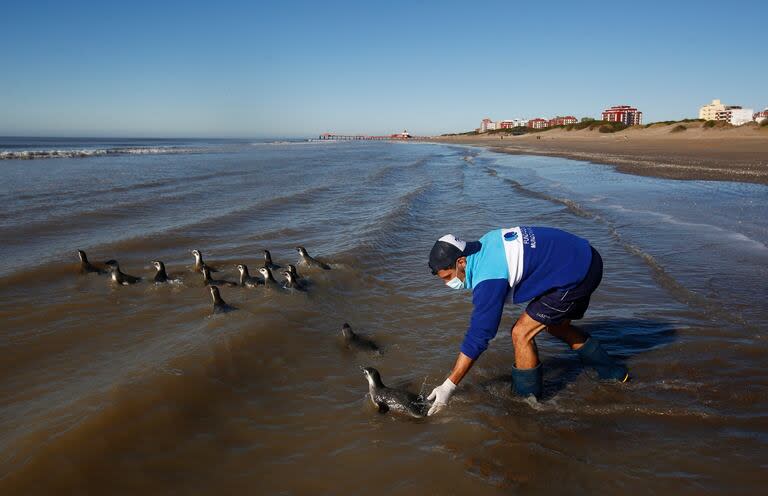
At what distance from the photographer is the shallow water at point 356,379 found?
4004 millimetres

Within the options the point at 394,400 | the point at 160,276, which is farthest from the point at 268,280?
the point at 394,400

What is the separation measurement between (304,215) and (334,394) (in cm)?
1251

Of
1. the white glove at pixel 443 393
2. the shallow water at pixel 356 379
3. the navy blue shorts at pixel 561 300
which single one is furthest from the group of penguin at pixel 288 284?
the navy blue shorts at pixel 561 300

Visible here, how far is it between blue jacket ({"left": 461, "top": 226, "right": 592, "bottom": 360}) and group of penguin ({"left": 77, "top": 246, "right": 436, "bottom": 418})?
1.02 metres

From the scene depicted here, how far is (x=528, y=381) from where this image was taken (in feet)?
15.9

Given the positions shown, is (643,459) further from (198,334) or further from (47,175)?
(47,175)

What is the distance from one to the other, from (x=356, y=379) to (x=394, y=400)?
0.94 m

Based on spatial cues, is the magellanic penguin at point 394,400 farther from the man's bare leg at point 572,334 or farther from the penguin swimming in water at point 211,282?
the penguin swimming in water at point 211,282

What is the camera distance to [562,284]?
448cm

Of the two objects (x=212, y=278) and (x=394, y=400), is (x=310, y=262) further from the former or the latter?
(x=394, y=400)

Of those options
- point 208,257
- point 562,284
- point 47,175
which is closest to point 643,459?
point 562,284

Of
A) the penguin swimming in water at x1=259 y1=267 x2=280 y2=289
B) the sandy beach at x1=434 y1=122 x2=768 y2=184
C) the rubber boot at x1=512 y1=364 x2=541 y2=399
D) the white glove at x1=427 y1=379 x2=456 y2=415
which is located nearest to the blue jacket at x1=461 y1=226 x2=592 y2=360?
the white glove at x1=427 y1=379 x2=456 y2=415

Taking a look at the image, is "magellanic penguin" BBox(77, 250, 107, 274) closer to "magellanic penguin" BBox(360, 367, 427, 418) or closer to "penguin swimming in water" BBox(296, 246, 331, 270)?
"penguin swimming in water" BBox(296, 246, 331, 270)

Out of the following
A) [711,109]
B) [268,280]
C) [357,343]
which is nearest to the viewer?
[357,343]
